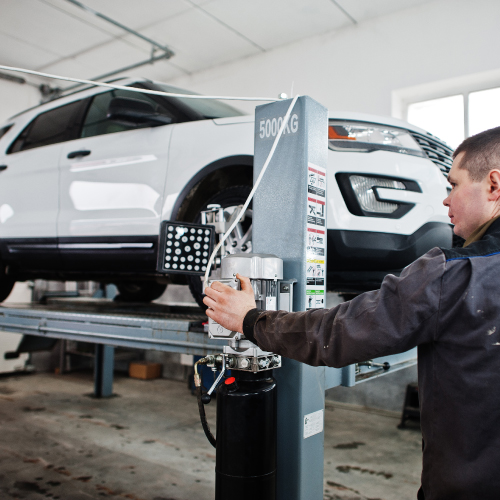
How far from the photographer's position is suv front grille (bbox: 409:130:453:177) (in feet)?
7.36

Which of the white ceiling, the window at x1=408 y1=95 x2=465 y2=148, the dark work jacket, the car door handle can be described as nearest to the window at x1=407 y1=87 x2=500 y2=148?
the window at x1=408 y1=95 x2=465 y2=148

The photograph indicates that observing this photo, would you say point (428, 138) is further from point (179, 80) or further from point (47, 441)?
point (179, 80)

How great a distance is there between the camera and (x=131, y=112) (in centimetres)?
231

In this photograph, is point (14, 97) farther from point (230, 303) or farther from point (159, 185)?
point (230, 303)

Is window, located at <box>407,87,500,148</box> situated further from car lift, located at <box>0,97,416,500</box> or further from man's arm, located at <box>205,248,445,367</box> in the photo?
man's arm, located at <box>205,248,445,367</box>

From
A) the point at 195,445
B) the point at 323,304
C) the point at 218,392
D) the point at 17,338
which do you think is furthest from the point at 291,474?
the point at 17,338

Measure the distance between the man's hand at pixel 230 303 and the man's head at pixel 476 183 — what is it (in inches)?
19.0

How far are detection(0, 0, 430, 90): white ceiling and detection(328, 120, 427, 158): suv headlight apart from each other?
2622mm

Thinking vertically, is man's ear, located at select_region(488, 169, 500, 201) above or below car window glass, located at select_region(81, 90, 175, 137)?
below

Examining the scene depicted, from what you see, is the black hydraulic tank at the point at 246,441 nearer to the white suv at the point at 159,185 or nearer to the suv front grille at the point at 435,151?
the white suv at the point at 159,185

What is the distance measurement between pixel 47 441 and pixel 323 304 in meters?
2.81

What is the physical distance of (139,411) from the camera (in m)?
4.21

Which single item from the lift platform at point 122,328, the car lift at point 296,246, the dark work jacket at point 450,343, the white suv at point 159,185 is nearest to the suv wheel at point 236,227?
the white suv at point 159,185

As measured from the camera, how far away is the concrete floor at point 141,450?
→ 2.64 m
